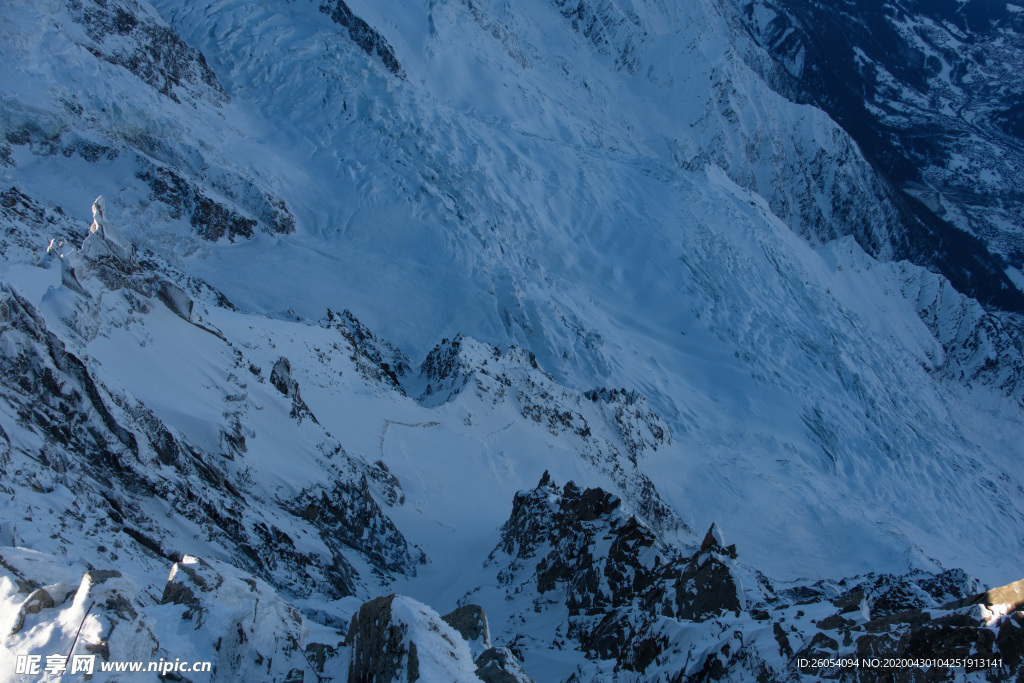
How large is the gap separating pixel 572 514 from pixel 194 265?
31.7 m

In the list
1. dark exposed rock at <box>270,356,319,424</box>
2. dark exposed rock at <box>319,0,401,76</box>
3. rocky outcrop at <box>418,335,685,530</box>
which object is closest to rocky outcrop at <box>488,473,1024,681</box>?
dark exposed rock at <box>270,356,319,424</box>

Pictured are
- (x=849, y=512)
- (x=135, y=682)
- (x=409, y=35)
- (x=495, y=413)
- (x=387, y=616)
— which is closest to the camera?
(x=135, y=682)

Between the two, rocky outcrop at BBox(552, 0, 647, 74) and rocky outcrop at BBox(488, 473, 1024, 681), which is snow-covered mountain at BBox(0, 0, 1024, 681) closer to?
rocky outcrop at BBox(488, 473, 1024, 681)

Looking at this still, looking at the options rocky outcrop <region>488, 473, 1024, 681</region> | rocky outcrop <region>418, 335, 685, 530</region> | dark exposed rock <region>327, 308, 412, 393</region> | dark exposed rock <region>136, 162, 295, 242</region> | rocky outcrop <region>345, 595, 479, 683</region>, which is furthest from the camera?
dark exposed rock <region>136, 162, 295, 242</region>

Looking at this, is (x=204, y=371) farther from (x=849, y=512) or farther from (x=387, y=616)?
(x=849, y=512)

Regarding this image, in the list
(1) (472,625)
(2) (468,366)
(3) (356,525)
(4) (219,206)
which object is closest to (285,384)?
(3) (356,525)

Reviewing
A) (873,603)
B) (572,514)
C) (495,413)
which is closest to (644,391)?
(495,413)

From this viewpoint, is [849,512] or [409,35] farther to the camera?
[409,35]

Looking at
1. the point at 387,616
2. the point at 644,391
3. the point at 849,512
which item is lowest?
the point at 644,391

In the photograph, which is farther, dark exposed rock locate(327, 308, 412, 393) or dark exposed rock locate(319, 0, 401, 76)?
dark exposed rock locate(319, 0, 401, 76)

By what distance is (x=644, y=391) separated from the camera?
51.4 m

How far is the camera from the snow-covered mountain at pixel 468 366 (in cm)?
1279

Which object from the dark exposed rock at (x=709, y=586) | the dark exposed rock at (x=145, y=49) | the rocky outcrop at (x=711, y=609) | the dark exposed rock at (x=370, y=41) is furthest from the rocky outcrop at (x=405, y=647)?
the dark exposed rock at (x=370, y=41)

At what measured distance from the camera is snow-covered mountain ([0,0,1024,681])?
504 inches
